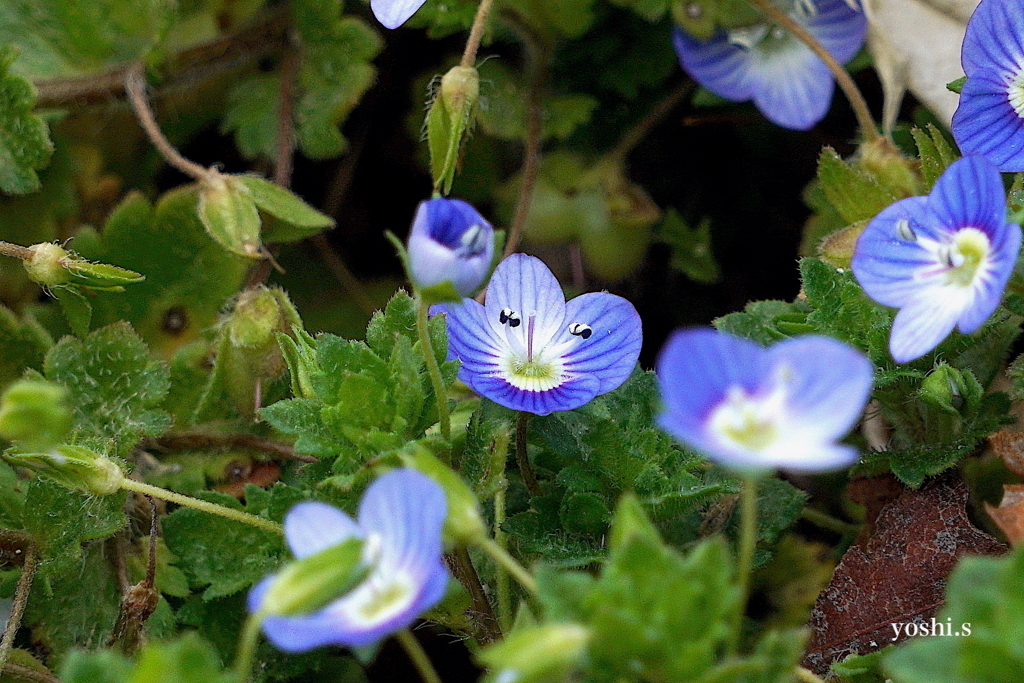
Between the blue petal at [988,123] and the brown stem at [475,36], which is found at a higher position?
the brown stem at [475,36]

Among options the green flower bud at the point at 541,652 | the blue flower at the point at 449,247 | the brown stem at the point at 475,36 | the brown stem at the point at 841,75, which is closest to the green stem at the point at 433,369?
the blue flower at the point at 449,247

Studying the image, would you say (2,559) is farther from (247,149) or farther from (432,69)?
(432,69)

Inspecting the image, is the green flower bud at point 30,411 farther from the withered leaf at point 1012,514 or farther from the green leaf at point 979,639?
the withered leaf at point 1012,514

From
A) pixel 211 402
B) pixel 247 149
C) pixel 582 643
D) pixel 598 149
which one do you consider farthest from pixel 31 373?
pixel 598 149

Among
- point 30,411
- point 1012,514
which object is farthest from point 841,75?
point 30,411

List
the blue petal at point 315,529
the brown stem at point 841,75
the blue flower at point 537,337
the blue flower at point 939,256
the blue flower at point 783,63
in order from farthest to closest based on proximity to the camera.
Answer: the blue flower at point 783,63
the brown stem at point 841,75
the blue flower at point 537,337
the blue flower at point 939,256
the blue petal at point 315,529

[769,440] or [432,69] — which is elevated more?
[769,440]

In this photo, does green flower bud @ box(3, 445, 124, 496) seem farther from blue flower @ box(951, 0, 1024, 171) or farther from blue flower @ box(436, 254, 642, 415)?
blue flower @ box(951, 0, 1024, 171)
